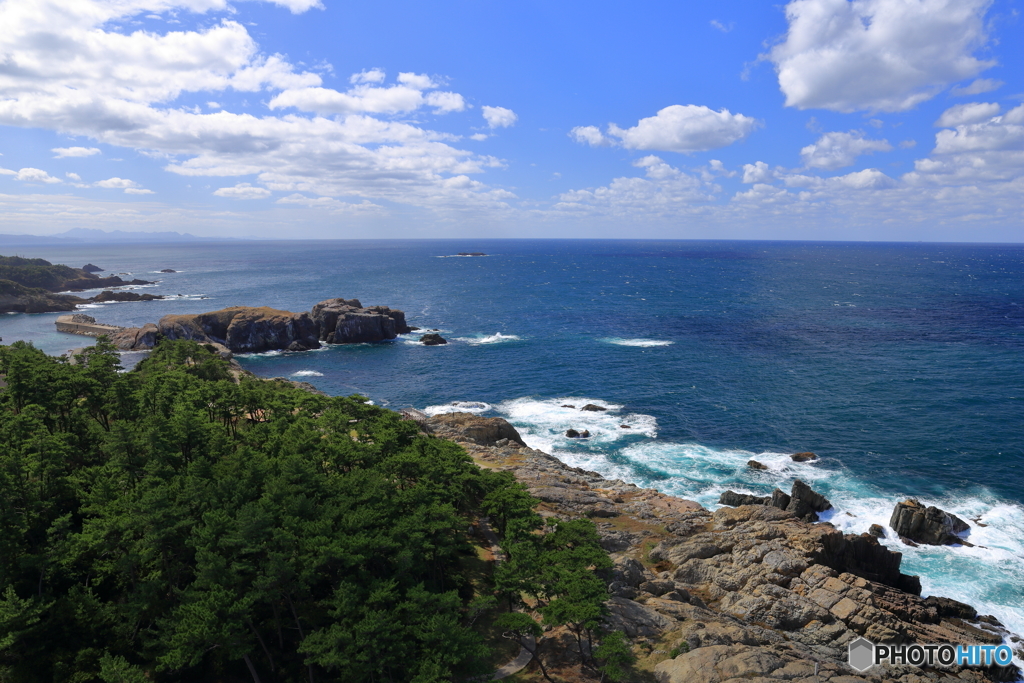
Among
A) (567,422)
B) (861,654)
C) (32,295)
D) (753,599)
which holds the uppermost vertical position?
(32,295)

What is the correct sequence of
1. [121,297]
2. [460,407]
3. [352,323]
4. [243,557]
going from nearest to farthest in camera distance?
[243,557] → [460,407] → [352,323] → [121,297]

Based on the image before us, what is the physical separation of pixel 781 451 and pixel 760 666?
146 feet

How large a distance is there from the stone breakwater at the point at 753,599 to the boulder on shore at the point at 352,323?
88587 mm

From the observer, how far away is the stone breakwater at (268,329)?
402 feet

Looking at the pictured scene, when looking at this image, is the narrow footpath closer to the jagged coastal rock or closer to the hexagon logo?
the hexagon logo

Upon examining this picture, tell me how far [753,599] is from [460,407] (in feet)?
184

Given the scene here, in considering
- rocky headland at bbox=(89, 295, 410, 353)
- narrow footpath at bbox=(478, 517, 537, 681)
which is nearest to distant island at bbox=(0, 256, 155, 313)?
rocky headland at bbox=(89, 295, 410, 353)

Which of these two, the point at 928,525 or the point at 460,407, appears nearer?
the point at 928,525

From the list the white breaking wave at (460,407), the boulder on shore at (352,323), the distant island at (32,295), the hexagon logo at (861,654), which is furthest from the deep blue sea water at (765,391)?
the hexagon logo at (861,654)

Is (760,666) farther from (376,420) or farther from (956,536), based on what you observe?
(376,420)

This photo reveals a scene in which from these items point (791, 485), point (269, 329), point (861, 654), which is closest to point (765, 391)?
point (791, 485)

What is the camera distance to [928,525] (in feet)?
168

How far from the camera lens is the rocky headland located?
123 metres

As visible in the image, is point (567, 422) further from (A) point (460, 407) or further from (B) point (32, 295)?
(B) point (32, 295)
